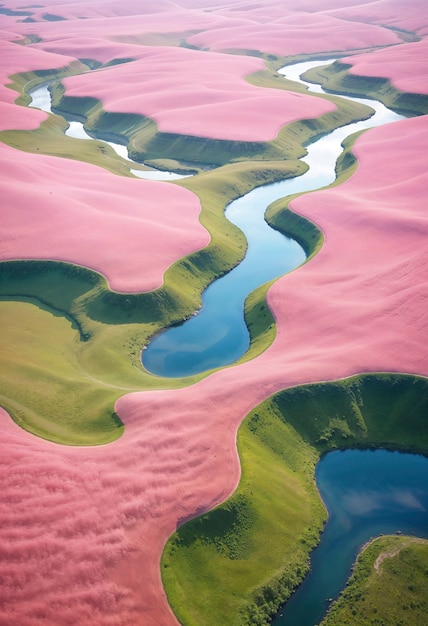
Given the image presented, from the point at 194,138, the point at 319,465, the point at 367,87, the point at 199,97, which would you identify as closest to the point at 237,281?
the point at 319,465

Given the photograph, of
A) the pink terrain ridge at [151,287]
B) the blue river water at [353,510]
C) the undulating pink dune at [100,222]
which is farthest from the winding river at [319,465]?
the undulating pink dune at [100,222]

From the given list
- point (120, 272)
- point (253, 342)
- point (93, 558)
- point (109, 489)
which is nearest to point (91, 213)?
point (120, 272)

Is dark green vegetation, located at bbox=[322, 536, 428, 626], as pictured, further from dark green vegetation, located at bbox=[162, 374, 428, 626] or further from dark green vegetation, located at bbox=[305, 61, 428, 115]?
dark green vegetation, located at bbox=[305, 61, 428, 115]

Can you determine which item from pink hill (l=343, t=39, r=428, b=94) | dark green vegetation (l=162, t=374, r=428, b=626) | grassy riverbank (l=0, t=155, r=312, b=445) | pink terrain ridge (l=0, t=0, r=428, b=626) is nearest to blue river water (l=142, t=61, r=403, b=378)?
grassy riverbank (l=0, t=155, r=312, b=445)

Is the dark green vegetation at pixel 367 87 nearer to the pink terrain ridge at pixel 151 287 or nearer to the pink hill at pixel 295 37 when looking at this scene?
the pink terrain ridge at pixel 151 287

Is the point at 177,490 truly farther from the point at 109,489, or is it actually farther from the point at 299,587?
the point at 299,587

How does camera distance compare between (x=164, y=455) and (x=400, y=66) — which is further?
(x=400, y=66)

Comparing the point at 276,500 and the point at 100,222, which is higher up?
the point at 100,222

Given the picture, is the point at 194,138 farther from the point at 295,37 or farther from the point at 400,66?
the point at 295,37
